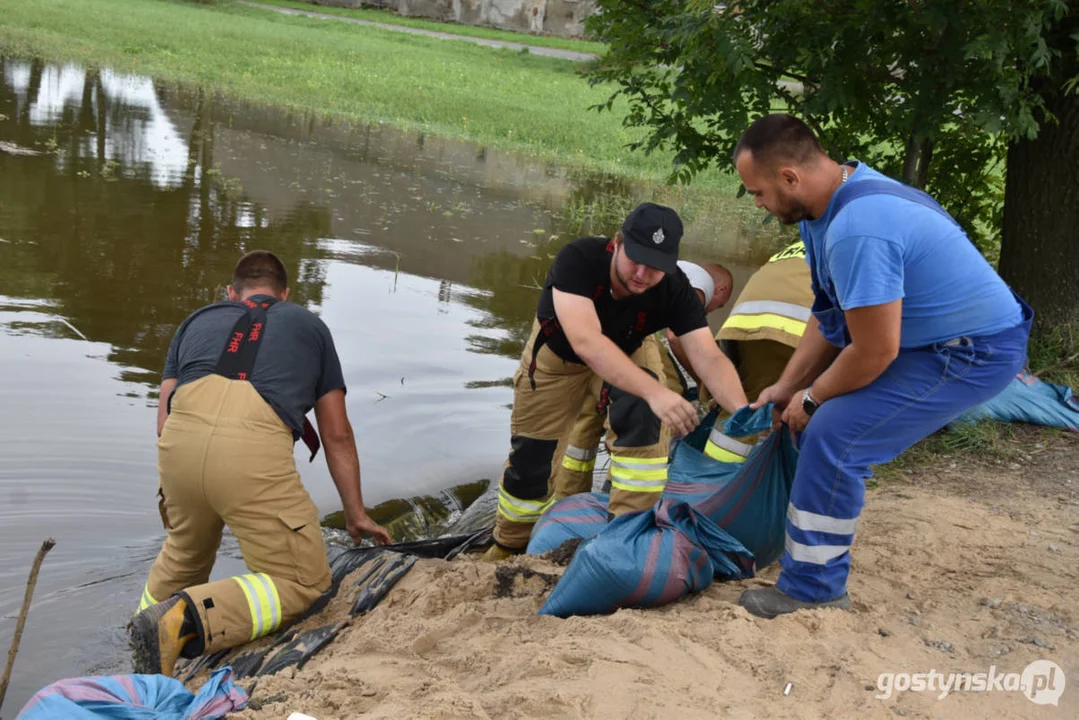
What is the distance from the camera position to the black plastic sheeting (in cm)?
360

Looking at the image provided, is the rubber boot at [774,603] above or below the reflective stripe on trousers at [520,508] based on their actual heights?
above

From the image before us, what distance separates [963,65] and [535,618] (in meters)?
3.89

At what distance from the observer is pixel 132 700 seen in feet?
9.20

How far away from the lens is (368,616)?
3.83 m

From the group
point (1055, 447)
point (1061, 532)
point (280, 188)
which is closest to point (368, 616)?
point (1061, 532)

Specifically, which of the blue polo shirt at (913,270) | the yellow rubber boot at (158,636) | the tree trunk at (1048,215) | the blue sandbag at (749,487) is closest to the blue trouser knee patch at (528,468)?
the blue sandbag at (749,487)

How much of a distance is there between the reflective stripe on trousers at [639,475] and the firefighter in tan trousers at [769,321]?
1.33 ft

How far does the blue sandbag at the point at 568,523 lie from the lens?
430cm

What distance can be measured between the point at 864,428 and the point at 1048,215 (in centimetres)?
391

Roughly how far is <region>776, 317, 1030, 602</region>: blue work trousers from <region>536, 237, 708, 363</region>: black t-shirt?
3.61ft

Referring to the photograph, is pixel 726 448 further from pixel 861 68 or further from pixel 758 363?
pixel 861 68

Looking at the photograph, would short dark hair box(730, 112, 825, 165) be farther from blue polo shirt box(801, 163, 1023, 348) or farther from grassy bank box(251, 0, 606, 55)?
grassy bank box(251, 0, 606, 55)

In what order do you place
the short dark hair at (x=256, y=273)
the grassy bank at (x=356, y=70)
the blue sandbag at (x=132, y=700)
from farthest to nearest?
the grassy bank at (x=356, y=70)
the short dark hair at (x=256, y=273)
the blue sandbag at (x=132, y=700)

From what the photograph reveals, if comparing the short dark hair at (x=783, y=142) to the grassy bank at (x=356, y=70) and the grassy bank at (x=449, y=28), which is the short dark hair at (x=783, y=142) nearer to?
the grassy bank at (x=356, y=70)
